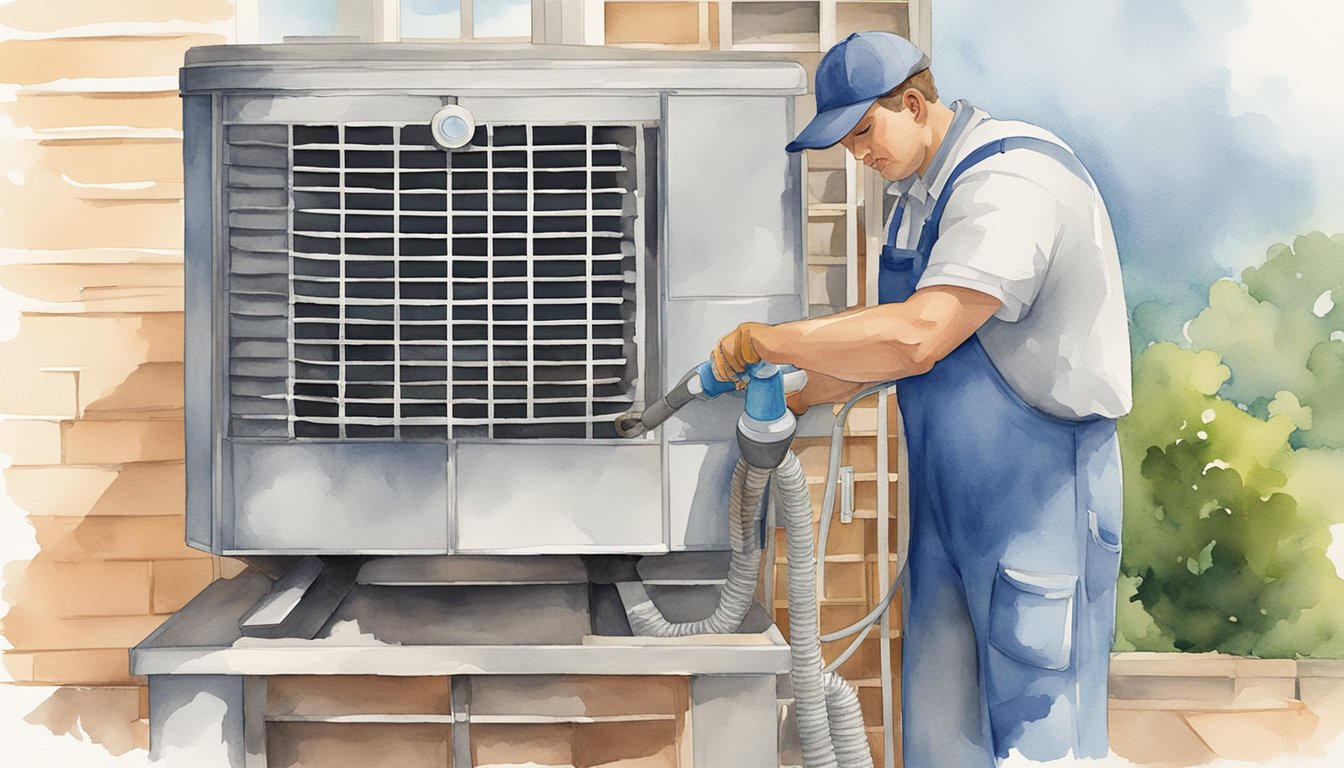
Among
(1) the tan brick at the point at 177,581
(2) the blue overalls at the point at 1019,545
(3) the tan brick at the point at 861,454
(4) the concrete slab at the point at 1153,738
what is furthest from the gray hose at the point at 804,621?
(1) the tan brick at the point at 177,581

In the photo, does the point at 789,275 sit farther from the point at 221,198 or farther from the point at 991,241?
the point at 221,198

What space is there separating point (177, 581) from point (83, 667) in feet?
0.77

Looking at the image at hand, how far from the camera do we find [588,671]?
3.94 ft

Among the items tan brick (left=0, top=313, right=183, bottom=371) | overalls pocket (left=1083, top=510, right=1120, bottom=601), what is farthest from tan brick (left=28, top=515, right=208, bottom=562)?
overalls pocket (left=1083, top=510, right=1120, bottom=601)

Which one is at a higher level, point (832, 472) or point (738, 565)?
point (832, 472)

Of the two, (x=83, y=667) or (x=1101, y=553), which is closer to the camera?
(x=1101, y=553)

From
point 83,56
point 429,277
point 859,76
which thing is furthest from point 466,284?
point 83,56

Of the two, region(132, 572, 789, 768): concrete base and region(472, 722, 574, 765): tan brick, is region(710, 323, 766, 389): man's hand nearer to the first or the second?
region(132, 572, 789, 768): concrete base

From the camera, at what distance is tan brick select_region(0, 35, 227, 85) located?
1752mm

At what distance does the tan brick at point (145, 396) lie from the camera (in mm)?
1788

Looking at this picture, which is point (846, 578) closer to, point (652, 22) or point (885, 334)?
point (885, 334)

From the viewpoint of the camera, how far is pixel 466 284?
1366mm

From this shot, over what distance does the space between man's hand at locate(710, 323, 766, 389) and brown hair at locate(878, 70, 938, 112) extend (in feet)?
1.30

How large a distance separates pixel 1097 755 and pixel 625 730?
71 cm
